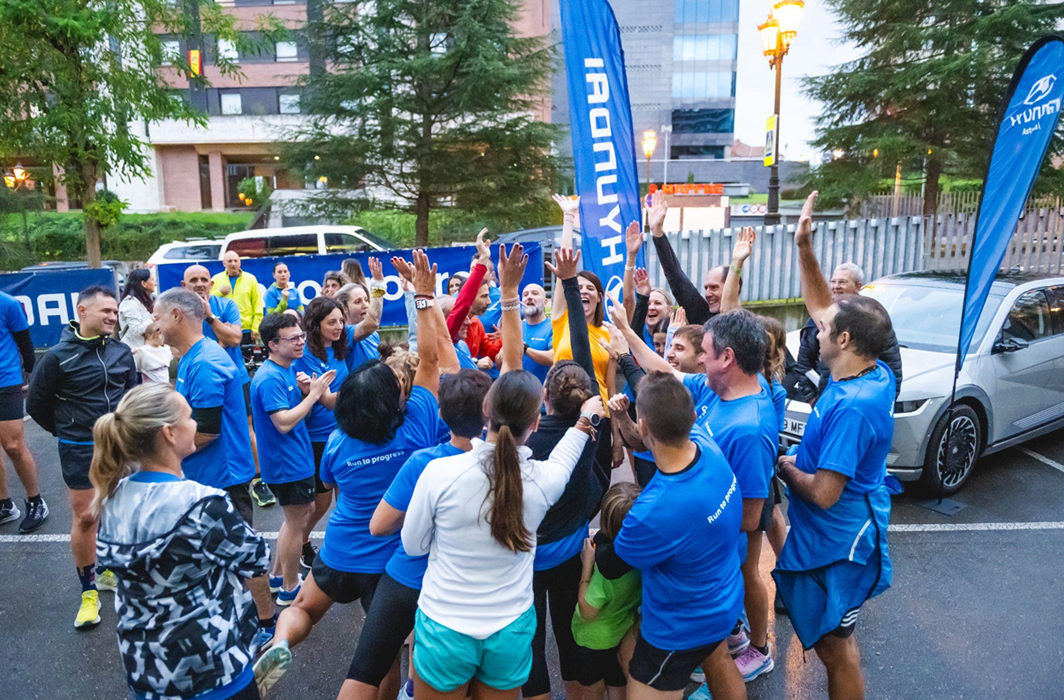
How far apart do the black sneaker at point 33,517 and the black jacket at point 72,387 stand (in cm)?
143

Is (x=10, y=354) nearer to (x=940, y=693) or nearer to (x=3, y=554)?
(x=3, y=554)

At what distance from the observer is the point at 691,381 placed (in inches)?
141

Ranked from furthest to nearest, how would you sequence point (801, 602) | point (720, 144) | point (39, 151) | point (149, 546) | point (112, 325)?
point (720, 144)
point (39, 151)
point (112, 325)
point (801, 602)
point (149, 546)

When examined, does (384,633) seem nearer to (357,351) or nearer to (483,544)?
(483,544)

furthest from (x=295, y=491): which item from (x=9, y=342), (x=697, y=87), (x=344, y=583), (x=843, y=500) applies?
(x=697, y=87)

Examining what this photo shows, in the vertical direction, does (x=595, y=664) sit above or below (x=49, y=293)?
below

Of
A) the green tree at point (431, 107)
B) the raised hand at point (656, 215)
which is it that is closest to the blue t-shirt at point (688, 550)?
the raised hand at point (656, 215)

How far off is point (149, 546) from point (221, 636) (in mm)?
394

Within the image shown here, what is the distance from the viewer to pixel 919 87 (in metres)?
15.7

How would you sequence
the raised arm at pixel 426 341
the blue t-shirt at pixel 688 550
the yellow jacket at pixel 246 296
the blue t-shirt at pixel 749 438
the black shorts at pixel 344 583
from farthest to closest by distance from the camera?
the yellow jacket at pixel 246 296
the raised arm at pixel 426 341
the black shorts at pixel 344 583
the blue t-shirt at pixel 749 438
the blue t-shirt at pixel 688 550

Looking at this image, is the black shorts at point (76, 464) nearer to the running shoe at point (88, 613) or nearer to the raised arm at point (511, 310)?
the running shoe at point (88, 613)

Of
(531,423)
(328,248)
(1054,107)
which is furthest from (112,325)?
(328,248)

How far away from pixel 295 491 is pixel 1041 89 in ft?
18.3

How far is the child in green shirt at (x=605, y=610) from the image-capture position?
280cm
